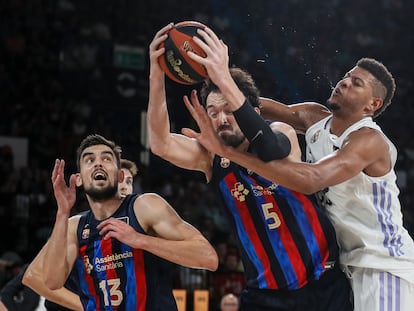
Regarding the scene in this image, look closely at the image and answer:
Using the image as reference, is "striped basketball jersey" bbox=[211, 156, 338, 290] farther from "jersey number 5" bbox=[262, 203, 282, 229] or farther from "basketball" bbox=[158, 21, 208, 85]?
"basketball" bbox=[158, 21, 208, 85]

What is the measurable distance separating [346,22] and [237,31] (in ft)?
7.40

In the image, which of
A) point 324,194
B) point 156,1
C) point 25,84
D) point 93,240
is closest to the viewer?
point 324,194

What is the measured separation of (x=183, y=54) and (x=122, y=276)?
1484 millimetres

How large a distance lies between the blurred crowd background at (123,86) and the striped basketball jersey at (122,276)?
525 centimetres

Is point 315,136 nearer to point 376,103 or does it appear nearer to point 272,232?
point 376,103

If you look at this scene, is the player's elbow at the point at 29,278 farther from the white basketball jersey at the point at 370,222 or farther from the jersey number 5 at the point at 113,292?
the white basketball jersey at the point at 370,222

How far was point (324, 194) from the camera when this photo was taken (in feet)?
13.7

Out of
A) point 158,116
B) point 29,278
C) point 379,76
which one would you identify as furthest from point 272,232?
point 29,278

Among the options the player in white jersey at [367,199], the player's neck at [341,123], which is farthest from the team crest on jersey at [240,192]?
the player's neck at [341,123]

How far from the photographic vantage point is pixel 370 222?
407 centimetres

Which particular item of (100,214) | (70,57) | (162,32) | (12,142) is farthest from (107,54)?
(162,32)

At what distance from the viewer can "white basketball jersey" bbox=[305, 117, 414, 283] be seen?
13.3ft

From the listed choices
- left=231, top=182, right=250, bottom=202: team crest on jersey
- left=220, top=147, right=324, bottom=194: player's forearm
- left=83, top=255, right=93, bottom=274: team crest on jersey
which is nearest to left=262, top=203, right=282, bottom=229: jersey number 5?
left=231, top=182, right=250, bottom=202: team crest on jersey

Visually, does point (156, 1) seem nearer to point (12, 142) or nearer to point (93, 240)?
point (12, 142)
